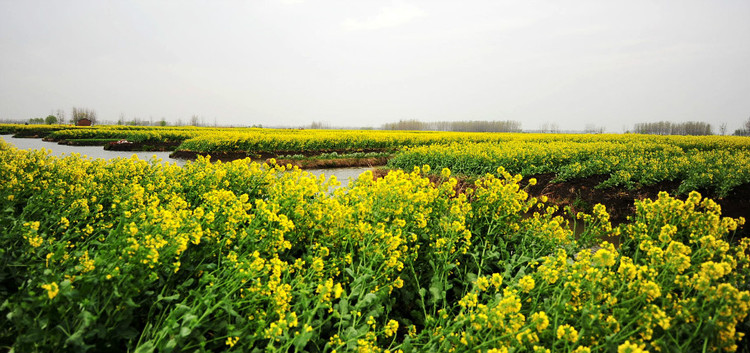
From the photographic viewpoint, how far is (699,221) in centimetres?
279

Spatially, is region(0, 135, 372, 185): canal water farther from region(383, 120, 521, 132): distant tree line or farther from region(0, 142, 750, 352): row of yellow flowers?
region(383, 120, 521, 132): distant tree line

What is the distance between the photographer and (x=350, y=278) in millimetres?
3131

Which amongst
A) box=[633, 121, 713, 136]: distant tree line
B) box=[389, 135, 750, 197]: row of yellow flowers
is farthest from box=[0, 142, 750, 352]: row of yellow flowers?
box=[633, 121, 713, 136]: distant tree line

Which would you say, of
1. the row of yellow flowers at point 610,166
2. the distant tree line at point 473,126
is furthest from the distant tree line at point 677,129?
the row of yellow flowers at point 610,166

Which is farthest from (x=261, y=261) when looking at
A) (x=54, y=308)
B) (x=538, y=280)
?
(x=538, y=280)

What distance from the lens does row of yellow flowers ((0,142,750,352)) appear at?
1.94 m

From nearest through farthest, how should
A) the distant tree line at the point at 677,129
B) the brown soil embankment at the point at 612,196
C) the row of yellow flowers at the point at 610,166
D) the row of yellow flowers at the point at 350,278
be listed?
1. the row of yellow flowers at the point at 350,278
2. the brown soil embankment at the point at 612,196
3. the row of yellow flowers at the point at 610,166
4. the distant tree line at the point at 677,129

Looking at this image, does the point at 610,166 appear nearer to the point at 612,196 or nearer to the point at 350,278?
the point at 612,196

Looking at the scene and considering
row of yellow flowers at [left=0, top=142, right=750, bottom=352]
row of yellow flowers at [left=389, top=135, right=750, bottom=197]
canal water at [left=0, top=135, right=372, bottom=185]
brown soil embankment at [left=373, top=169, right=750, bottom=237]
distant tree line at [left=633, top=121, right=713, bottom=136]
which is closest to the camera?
row of yellow flowers at [left=0, top=142, right=750, bottom=352]

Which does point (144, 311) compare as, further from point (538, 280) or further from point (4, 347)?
point (538, 280)

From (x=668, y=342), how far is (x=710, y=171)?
9668 millimetres

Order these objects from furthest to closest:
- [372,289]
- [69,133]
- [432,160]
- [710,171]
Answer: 1. [69,133]
2. [432,160]
3. [710,171]
4. [372,289]

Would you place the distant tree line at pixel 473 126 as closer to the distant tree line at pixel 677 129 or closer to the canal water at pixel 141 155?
the distant tree line at pixel 677 129

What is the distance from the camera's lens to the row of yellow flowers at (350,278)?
1.94 m
